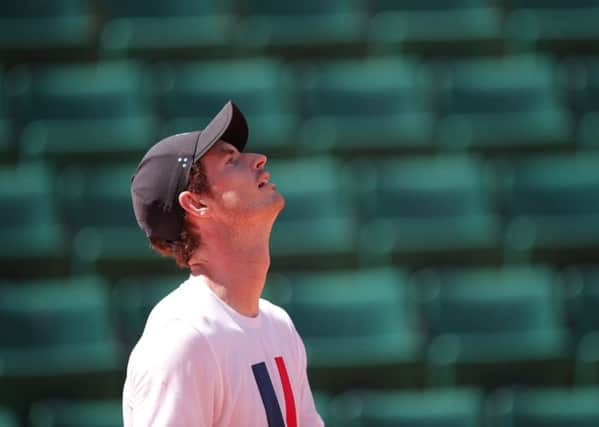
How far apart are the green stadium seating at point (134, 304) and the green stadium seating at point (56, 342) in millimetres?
63

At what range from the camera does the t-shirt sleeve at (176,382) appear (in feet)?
4.71

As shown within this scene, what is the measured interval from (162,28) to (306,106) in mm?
912

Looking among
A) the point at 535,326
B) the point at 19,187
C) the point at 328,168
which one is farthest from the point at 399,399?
the point at 19,187

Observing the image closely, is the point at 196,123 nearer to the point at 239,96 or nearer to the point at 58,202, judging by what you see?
the point at 239,96

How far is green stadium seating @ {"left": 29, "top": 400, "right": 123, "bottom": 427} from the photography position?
3.73m

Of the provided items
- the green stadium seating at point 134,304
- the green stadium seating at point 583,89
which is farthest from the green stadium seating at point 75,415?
the green stadium seating at point 583,89

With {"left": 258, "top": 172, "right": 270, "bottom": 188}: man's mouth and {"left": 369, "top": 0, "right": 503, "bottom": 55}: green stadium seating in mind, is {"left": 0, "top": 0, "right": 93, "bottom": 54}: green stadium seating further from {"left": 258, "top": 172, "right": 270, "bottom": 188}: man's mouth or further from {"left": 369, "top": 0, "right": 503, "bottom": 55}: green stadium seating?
{"left": 258, "top": 172, "right": 270, "bottom": 188}: man's mouth

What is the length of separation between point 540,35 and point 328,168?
1.64 metres

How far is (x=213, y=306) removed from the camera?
5.23 feet

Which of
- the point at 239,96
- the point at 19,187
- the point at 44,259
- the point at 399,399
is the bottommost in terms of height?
the point at 399,399

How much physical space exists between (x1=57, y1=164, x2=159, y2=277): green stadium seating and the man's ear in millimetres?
2847

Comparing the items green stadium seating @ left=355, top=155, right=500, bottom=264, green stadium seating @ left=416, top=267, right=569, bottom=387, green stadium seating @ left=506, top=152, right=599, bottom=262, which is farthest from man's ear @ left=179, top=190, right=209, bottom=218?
green stadium seating @ left=506, top=152, right=599, bottom=262

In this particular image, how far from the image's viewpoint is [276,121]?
5.03m

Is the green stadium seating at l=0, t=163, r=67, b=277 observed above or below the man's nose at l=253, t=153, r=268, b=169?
below
